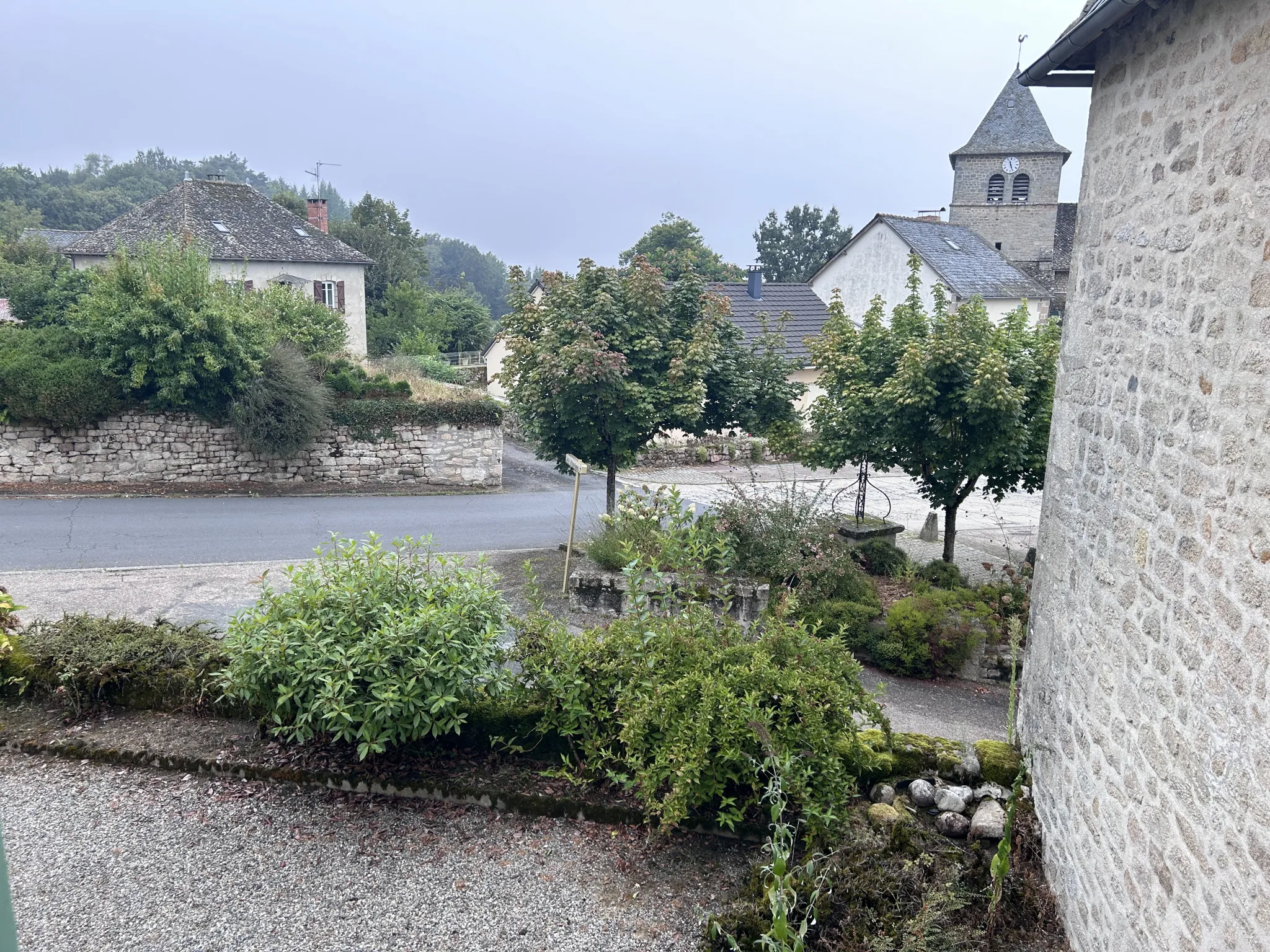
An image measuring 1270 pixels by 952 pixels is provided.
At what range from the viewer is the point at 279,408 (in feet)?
57.2

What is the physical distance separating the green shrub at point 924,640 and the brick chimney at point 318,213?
112 ft

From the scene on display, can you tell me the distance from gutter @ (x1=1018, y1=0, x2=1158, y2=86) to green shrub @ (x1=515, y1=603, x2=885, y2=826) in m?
3.16

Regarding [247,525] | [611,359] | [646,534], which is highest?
[611,359]

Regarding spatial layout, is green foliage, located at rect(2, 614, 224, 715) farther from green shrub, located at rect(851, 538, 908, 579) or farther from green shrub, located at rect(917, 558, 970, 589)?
green shrub, located at rect(917, 558, 970, 589)

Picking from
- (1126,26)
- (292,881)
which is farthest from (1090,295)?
(292,881)

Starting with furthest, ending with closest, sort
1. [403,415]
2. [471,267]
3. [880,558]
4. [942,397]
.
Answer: [471,267] → [403,415] → [880,558] → [942,397]

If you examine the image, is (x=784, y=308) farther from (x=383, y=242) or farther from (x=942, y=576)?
(x=383, y=242)

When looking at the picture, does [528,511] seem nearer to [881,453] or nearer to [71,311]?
[881,453]

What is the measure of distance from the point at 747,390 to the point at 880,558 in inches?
121

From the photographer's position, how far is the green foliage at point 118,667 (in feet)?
18.7

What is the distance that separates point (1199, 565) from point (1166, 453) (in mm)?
551

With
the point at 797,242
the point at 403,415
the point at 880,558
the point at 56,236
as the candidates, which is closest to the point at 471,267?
the point at 797,242

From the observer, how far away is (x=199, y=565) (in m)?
11.5

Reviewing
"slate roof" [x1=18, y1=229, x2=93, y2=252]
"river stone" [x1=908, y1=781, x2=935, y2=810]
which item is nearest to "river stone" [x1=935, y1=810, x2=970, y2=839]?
"river stone" [x1=908, y1=781, x2=935, y2=810]
